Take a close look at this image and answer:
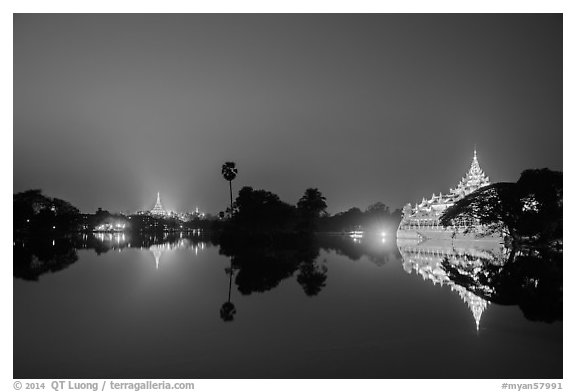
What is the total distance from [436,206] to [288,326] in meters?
56.3

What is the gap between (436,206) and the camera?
63.3 m

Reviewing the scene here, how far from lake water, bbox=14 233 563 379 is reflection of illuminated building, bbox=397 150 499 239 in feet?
142

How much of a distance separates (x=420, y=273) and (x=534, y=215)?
72.8ft

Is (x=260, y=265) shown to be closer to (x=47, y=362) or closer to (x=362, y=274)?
(x=362, y=274)

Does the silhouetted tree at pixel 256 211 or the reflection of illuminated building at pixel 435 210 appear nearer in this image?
the reflection of illuminated building at pixel 435 210

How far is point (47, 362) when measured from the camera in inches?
317

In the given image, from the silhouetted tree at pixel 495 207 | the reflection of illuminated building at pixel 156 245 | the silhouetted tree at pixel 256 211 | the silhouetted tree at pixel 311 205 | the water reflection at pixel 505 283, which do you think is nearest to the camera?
the water reflection at pixel 505 283

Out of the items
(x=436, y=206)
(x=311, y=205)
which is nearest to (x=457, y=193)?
(x=436, y=206)

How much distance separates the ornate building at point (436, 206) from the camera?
62625mm

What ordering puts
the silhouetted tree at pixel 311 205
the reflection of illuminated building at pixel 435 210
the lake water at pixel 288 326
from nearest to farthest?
the lake water at pixel 288 326, the reflection of illuminated building at pixel 435 210, the silhouetted tree at pixel 311 205

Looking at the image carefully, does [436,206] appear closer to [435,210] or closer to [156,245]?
[435,210]

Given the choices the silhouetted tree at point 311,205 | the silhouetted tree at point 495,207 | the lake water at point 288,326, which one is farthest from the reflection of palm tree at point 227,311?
the silhouetted tree at point 311,205

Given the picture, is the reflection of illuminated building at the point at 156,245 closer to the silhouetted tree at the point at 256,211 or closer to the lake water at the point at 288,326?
the lake water at the point at 288,326
